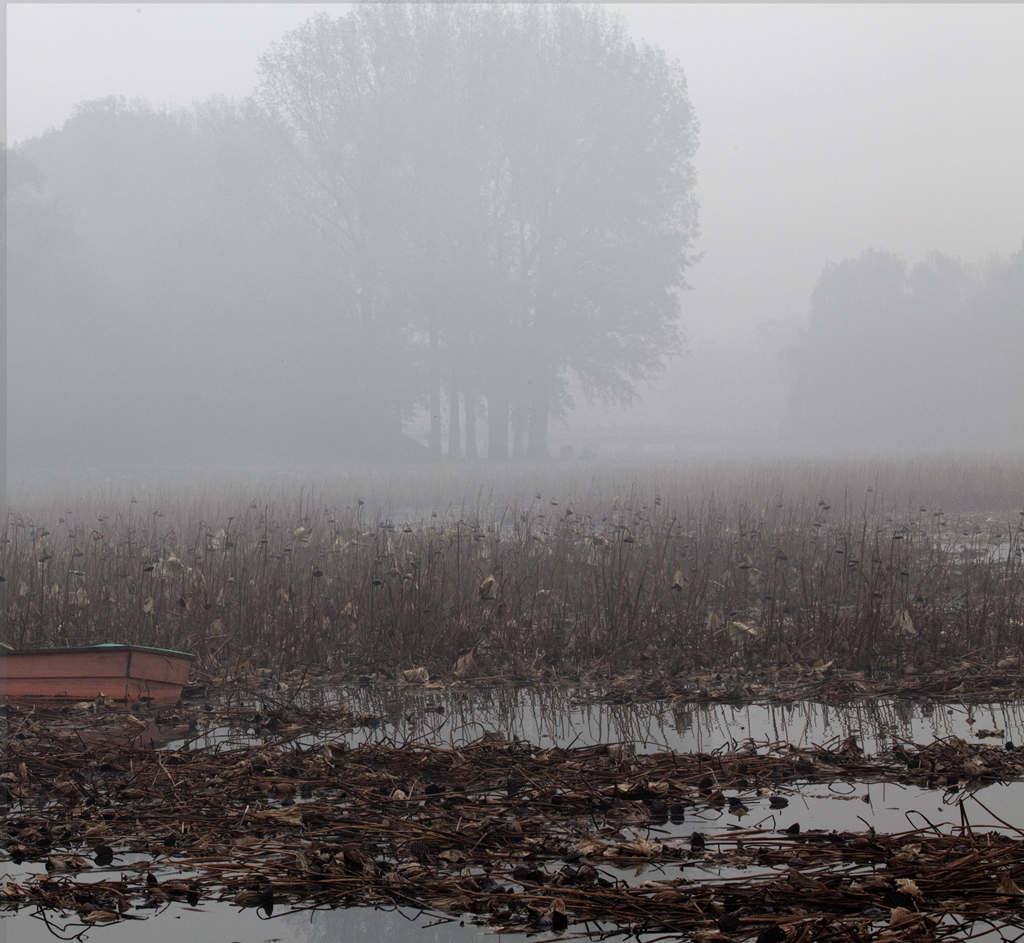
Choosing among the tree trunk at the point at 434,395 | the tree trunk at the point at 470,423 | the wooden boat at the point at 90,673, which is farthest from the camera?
the tree trunk at the point at 470,423

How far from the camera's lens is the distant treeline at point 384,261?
35.8m

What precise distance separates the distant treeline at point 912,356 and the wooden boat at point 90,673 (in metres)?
58.7

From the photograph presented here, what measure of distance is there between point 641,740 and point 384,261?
31.6 m

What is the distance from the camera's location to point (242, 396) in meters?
39.0

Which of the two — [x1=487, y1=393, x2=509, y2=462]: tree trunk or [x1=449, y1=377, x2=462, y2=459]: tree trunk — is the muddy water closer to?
[x1=487, y1=393, x2=509, y2=462]: tree trunk

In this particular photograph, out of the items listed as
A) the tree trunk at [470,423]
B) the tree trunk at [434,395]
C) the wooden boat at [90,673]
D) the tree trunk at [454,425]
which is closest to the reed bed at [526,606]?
the wooden boat at [90,673]

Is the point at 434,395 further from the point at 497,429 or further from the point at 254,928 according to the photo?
the point at 254,928

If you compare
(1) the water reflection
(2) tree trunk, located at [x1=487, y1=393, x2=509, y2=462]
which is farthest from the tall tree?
(1) the water reflection

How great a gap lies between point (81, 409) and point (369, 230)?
10449mm

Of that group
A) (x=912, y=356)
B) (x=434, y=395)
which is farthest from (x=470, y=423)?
(x=912, y=356)

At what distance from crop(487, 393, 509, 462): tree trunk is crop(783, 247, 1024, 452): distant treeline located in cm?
3079

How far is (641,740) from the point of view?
6.03m

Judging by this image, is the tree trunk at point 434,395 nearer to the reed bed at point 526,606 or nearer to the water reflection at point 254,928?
the reed bed at point 526,606

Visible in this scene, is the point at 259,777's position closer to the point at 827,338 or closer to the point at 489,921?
the point at 489,921
